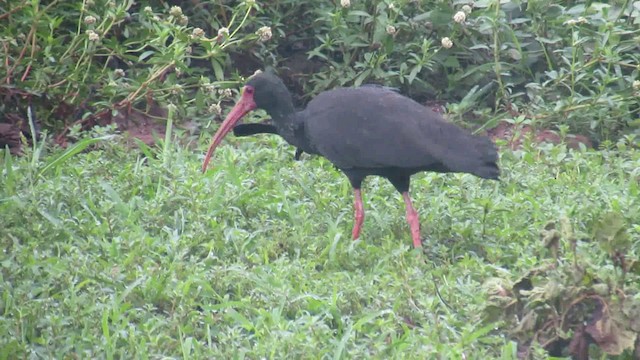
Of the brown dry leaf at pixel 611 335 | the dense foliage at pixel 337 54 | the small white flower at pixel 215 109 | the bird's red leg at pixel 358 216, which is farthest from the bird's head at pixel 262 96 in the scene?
the brown dry leaf at pixel 611 335

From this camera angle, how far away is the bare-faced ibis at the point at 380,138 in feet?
18.8

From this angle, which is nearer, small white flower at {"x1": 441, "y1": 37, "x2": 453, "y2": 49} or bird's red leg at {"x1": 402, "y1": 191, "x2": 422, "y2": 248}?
bird's red leg at {"x1": 402, "y1": 191, "x2": 422, "y2": 248}

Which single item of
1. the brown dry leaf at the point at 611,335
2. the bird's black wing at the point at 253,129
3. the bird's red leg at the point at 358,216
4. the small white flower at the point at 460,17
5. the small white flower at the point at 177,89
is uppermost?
the brown dry leaf at the point at 611,335

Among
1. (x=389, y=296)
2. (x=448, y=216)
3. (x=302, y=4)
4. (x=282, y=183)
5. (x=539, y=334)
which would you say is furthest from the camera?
(x=302, y=4)

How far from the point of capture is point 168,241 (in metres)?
5.85

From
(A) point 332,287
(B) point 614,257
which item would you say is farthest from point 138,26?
(B) point 614,257

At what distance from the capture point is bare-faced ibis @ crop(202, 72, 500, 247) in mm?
5738

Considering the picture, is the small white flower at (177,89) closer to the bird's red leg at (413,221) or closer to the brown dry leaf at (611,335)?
the bird's red leg at (413,221)

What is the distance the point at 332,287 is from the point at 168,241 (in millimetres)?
942

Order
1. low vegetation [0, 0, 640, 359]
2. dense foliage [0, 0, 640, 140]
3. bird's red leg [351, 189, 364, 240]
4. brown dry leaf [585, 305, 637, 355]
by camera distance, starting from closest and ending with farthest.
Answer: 1. brown dry leaf [585, 305, 637, 355]
2. low vegetation [0, 0, 640, 359]
3. bird's red leg [351, 189, 364, 240]
4. dense foliage [0, 0, 640, 140]

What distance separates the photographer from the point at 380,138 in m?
5.97

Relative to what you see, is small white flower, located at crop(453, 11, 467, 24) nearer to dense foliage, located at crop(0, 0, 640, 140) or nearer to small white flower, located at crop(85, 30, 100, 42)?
dense foliage, located at crop(0, 0, 640, 140)

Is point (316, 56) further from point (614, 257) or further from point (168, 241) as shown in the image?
point (614, 257)

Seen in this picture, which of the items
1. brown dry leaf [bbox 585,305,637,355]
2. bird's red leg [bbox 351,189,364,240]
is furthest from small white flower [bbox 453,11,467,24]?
brown dry leaf [bbox 585,305,637,355]
